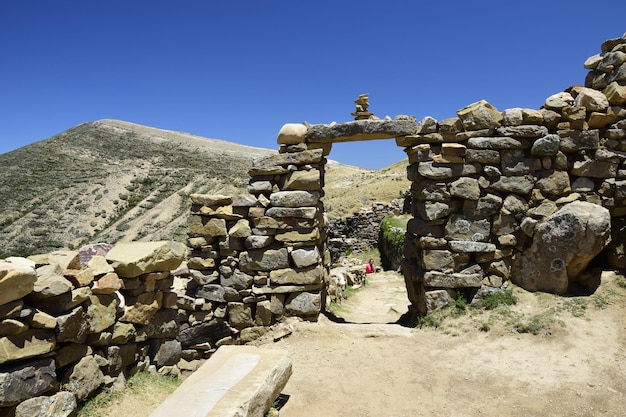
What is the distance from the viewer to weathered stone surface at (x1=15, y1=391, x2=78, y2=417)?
3553 millimetres

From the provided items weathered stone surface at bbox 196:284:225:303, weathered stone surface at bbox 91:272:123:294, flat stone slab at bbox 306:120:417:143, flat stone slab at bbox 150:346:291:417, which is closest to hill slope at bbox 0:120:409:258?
flat stone slab at bbox 306:120:417:143

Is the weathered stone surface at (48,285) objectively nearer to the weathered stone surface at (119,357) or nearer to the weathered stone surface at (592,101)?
the weathered stone surface at (119,357)

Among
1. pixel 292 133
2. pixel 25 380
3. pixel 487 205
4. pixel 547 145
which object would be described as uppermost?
pixel 292 133

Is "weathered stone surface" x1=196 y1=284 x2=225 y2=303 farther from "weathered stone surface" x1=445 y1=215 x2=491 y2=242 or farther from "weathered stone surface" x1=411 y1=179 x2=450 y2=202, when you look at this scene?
"weathered stone surface" x1=445 y1=215 x2=491 y2=242

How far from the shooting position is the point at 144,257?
16.4ft

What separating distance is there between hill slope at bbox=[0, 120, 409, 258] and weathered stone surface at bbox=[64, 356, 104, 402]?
19335 millimetres

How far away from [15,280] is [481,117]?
22.9ft

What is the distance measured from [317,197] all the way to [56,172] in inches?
1622

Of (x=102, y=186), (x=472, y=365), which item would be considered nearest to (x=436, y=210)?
(x=472, y=365)

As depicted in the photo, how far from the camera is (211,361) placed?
459 cm

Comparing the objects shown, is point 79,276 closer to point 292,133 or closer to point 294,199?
point 294,199

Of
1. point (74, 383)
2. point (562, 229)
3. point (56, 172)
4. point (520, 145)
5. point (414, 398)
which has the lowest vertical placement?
point (414, 398)

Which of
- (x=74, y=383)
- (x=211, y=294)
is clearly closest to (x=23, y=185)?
(x=211, y=294)

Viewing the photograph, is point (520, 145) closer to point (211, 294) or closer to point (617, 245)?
point (617, 245)
